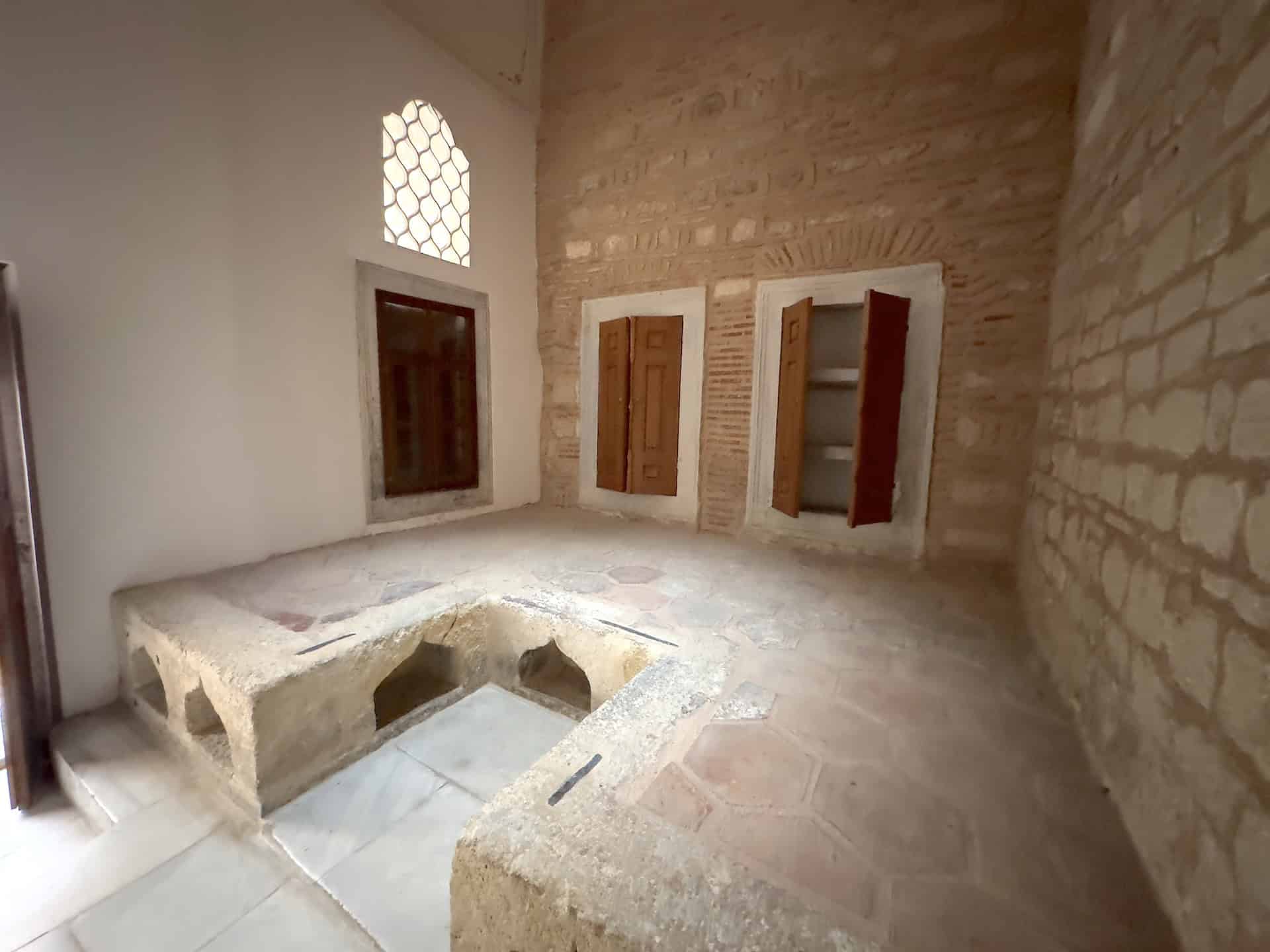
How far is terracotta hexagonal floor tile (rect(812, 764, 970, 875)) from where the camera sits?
1300mm

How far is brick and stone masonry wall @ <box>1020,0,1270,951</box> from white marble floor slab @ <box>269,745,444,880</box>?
8.44 feet

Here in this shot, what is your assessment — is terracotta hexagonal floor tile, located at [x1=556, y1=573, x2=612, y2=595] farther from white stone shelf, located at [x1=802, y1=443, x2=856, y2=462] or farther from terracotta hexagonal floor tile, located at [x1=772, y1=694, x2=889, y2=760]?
white stone shelf, located at [x1=802, y1=443, x2=856, y2=462]

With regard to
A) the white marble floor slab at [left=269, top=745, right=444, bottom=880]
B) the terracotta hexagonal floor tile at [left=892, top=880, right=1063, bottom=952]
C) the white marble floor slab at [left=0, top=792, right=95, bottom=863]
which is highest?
the terracotta hexagonal floor tile at [left=892, top=880, right=1063, bottom=952]

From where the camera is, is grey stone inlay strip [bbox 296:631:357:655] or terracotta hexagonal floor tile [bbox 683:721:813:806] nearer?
terracotta hexagonal floor tile [bbox 683:721:813:806]

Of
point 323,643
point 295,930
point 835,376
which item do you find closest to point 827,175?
point 835,376

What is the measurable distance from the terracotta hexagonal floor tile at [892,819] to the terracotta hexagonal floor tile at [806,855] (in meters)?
0.06

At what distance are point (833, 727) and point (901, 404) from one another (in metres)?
2.72

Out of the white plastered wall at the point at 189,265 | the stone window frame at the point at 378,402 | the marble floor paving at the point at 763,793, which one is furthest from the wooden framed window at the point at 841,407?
the white plastered wall at the point at 189,265

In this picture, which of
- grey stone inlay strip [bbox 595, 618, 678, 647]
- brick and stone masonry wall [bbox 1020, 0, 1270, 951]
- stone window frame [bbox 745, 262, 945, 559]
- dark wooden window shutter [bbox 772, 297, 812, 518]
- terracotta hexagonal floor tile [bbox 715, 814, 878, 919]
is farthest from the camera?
dark wooden window shutter [bbox 772, 297, 812, 518]

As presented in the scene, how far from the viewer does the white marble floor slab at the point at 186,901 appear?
177 centimetres

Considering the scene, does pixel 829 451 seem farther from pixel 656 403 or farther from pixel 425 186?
pixel 425 186

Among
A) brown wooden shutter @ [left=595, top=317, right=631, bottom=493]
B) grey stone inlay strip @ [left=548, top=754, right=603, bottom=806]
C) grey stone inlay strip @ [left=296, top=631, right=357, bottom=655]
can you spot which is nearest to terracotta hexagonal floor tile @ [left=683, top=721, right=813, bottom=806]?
grey stone inlay strip @ [left=548, top=754, right=603, bottom=806]

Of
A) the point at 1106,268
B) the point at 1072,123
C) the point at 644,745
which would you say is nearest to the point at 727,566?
the point at 644,745

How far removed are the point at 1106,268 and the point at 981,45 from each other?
7.63 feet
